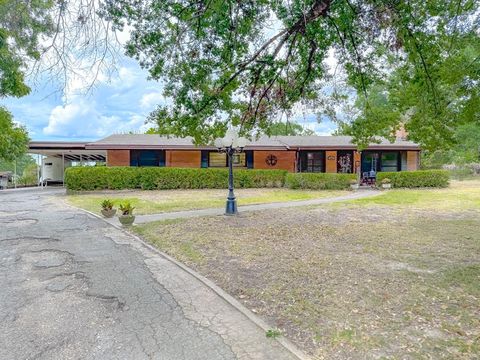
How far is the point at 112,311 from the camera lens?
13.2ft

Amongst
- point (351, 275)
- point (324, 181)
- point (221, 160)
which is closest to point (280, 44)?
point (351, 275)

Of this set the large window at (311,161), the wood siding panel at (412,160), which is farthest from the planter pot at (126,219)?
the wood siding panel at (412,160)

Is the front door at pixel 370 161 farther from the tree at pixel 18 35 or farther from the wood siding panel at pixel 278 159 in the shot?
the tree at pixel 18 35

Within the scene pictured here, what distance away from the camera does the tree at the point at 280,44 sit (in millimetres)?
5973

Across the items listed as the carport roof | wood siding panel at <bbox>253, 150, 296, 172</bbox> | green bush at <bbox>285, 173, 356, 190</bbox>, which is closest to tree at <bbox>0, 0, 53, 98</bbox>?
the carport roof

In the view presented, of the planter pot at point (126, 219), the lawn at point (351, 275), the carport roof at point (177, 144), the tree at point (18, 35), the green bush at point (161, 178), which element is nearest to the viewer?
the lawn at point (351, 275)

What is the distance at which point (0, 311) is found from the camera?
13.2ft

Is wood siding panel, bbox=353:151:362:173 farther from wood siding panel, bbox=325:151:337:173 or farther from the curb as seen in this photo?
the curb

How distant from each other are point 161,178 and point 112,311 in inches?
674

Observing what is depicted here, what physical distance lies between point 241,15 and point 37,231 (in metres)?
7.26

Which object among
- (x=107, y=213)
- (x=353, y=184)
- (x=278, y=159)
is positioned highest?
(x=278, y=159)

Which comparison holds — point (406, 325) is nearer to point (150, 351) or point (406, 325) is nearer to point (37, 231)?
point (150, 351)

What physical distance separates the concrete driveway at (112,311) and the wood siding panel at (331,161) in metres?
20.3

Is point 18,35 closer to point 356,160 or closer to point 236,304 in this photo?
point 236,304
